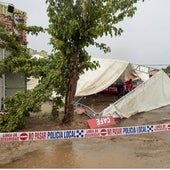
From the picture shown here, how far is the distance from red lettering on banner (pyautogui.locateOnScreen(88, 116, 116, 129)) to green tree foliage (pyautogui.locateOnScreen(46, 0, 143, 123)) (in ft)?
3.06

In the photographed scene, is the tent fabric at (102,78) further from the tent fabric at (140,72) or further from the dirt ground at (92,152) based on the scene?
the dirt ground at (92,152)

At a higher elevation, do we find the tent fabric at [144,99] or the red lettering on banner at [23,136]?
the tent fabric at [144,99]

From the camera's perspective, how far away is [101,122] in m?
12.9

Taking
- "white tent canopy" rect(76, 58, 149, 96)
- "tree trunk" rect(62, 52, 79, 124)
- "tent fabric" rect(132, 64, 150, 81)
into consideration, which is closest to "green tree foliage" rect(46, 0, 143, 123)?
"tree trunk" rect(62, 52, 79, 124)

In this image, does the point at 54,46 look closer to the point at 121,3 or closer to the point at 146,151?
the point at 121,3

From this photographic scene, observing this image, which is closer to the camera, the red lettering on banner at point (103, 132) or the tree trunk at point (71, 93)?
the red lettering on banner at point (103, 132)

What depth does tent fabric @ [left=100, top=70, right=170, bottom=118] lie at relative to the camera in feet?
49.0

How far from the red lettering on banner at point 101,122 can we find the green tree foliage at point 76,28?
93 centimetres

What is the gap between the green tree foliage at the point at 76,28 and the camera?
38.0 feet

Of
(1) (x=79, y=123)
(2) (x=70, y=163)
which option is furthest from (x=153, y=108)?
(2) (x=70, y=163)

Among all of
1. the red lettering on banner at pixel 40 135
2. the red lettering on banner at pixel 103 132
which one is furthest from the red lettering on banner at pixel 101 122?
the red lettering on banner at pixel 40 135

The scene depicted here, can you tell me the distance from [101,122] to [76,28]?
3.61 meters

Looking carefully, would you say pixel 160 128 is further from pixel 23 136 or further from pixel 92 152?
pixel 23 136

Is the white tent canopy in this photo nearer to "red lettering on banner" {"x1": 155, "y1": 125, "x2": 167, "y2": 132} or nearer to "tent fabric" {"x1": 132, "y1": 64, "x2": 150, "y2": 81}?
"tent fabric" {"x1": 132, "y1": 64, "x2": 150, "y2": 81}
